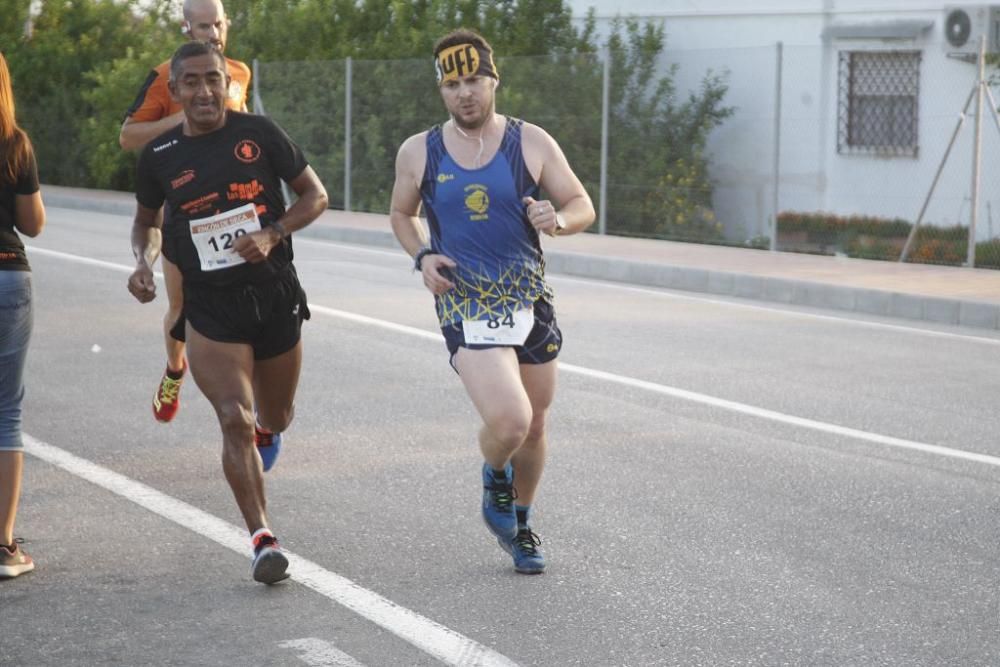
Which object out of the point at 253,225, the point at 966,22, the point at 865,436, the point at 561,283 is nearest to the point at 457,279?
the point at 253,225

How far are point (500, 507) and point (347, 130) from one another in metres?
19.4

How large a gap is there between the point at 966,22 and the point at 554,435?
13.0m

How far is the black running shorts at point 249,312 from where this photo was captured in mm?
6070

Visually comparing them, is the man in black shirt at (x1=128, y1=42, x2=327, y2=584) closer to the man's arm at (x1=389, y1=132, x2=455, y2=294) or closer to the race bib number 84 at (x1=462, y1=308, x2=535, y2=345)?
the man's arm at (x1=389, y1=132, x2=455, y2=294)

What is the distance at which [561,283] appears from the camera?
16.2m

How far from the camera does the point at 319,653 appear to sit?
5090 millimetres

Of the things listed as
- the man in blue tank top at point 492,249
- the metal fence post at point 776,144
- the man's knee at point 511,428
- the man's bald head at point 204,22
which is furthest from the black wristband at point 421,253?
the metal fence post at point 776,144

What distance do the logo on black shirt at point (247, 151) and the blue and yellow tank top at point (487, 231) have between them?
1.99 ft

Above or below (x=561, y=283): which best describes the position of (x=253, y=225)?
above

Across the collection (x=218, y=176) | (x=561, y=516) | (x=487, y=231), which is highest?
(x=218, y=176)

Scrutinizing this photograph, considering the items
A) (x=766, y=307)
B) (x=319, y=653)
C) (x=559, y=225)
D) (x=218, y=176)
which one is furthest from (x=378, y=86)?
(x=319, y=653)

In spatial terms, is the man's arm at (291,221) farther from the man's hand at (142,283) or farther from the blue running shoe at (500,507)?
the blue running shoe at (500,507)

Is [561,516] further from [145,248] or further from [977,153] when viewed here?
[977,153]

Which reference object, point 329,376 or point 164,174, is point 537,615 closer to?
point 164,174
